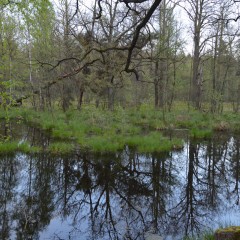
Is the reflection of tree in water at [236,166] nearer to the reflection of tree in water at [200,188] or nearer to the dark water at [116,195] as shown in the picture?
the dark water at [116,195]

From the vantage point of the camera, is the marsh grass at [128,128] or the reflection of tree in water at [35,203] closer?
the reflection of tree in water at [35,203]

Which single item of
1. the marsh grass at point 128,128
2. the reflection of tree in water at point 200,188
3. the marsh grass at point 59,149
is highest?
the marsh grass at point 128,128

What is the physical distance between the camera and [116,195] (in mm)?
6336

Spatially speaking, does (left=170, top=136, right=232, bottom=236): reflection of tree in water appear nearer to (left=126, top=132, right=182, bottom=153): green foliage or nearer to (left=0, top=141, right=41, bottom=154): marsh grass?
(left=126, top=132, right=182, bottom=153): green foliage

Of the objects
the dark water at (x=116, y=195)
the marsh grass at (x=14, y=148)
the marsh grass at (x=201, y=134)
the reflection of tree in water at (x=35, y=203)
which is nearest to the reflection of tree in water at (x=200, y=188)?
the dark water at (x=116, y=195)

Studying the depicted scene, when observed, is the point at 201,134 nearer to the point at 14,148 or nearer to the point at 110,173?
the point at 110,173

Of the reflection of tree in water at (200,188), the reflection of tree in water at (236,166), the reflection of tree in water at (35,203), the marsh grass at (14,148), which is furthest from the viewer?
the marsh grass at (14,148)

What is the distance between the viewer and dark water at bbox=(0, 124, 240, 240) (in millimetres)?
4902

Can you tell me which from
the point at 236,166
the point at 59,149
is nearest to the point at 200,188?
the point at 236,166

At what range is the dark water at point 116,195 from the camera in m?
4.90

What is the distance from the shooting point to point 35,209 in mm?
5543

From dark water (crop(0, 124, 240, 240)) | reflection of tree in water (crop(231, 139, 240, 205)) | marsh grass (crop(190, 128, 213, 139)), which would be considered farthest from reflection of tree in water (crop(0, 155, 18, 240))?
marsh grass (crop(190, 128, 213, 139))

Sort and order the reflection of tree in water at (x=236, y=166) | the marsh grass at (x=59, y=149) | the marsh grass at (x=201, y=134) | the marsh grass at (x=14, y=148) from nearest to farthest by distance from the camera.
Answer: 1. the reflection of tree in water at (x=236, y=166)
2. the marsh grass at (x=14, y=148)
3. the marsh grass at (x=59, y=149)
4. the marsh grass at (x=201, y=134)

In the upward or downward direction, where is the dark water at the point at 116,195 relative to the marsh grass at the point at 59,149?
downward
